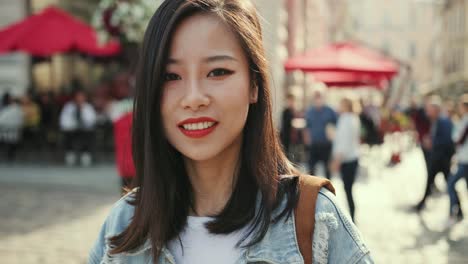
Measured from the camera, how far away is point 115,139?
571cm

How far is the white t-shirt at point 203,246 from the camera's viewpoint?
1548 mm

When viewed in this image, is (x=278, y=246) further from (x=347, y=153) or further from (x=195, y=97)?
(x=347, y=153)

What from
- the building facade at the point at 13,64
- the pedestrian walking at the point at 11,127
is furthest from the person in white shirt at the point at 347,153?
the building facade at the point at 13,64

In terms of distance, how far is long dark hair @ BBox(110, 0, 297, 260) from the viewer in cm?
152

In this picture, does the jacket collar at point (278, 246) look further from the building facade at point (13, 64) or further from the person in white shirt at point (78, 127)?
the building facade at point (13, 64)

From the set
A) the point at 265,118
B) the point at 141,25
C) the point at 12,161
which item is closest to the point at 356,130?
the point at 141,25

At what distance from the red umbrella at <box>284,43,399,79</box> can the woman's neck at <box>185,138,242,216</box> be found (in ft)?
31.5

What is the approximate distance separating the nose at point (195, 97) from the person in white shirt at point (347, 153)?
5.89m

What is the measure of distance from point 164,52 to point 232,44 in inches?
7.2

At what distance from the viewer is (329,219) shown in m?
1.45

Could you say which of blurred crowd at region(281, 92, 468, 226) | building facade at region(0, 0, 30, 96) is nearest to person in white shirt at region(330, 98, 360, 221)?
blurred crowd at region(281, 92, 468, 226)

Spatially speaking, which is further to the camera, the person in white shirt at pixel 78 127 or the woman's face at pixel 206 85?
the person in white shirt at pixel 78 127

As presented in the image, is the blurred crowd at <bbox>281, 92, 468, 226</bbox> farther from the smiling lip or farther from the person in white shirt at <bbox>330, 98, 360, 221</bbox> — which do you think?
the smiling lip

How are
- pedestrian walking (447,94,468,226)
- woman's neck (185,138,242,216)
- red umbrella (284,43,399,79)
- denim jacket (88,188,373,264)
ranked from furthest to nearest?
red umbrella (284,43,399,79) < pedestrian walking (447,94,468,226) < woman's neck (185,138,242,216) < denim jacket (88,188,373,264)
